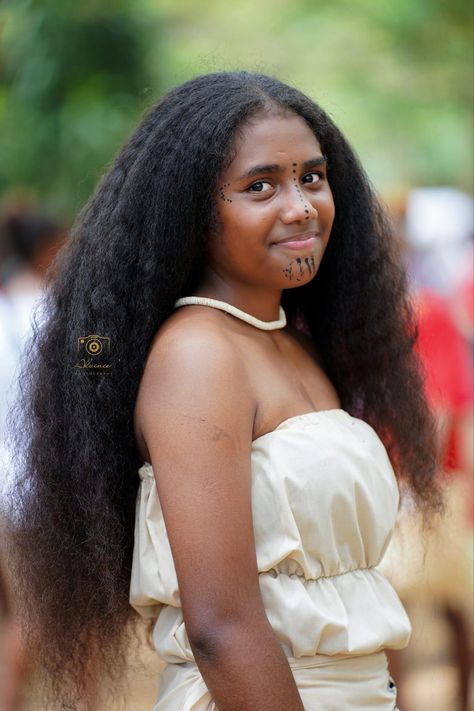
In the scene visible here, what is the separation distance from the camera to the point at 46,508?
203 cm

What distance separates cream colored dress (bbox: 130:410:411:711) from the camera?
1.86 m

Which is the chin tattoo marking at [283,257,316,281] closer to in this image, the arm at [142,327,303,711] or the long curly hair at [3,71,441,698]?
the long curly hair at [3,71,441,698]

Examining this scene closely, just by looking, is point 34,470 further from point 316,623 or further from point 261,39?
point 261,39

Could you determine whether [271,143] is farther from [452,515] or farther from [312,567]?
[452,515]

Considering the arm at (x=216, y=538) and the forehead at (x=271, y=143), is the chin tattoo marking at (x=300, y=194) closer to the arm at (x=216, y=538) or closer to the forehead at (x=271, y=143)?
the forehead at (x=271, y=143)

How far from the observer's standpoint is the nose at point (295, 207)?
1939mm

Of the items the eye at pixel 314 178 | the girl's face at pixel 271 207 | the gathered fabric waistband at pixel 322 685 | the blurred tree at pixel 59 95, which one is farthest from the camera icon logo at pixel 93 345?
the blurred tree at pixel 59 95

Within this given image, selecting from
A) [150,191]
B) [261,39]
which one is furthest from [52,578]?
[261,39]

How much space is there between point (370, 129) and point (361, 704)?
10.7 metres

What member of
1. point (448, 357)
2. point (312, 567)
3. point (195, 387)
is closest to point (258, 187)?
point (195, 387)

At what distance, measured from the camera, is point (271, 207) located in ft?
6.37

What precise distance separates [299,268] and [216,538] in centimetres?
55

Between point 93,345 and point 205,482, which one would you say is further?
point 93,345

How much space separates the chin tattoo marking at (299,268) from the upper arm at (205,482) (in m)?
0.26
